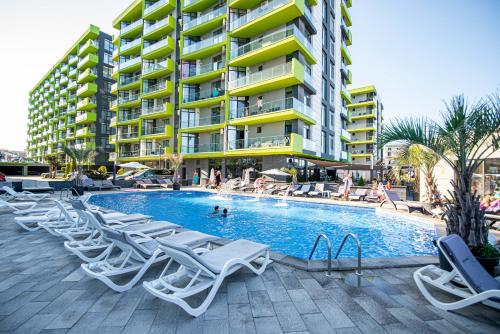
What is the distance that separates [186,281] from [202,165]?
2553 cm

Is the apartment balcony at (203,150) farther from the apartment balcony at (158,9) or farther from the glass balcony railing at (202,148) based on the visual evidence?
the apartment balcony at (158,9)

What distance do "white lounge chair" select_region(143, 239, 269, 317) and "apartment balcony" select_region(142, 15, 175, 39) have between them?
1374 inches

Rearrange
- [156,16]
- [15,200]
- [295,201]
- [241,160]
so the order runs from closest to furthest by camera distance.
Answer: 1. [15,200]
2. [295,201]
3. [241,160]
4. [156,16]

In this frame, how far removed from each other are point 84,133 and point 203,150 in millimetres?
29801

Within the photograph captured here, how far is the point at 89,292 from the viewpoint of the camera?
3.29 meters

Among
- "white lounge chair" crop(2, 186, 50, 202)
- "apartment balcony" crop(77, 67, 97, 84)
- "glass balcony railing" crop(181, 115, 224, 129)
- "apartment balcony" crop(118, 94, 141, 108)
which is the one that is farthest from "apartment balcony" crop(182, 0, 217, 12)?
"white lounge chair" crop(2, 186, 50, 202)

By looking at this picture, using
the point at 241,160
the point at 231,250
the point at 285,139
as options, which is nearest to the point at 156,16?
the point at 241,160

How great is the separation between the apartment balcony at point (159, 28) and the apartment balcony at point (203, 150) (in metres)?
16.2

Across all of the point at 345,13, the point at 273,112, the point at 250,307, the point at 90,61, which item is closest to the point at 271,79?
the point at 273,112

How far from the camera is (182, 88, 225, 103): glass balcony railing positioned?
A: 26.8 meters

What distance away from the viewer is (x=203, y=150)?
27.4 m

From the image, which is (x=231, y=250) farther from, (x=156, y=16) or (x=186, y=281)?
(x=156, y=16)

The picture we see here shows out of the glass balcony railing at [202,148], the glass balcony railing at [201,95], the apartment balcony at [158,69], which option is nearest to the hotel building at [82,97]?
the apartment balcony at [158,69]

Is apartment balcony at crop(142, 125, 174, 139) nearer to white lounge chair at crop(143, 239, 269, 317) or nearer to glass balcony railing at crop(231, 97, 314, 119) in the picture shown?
glass balcony railing at crop(231, 97, 314, 119)
